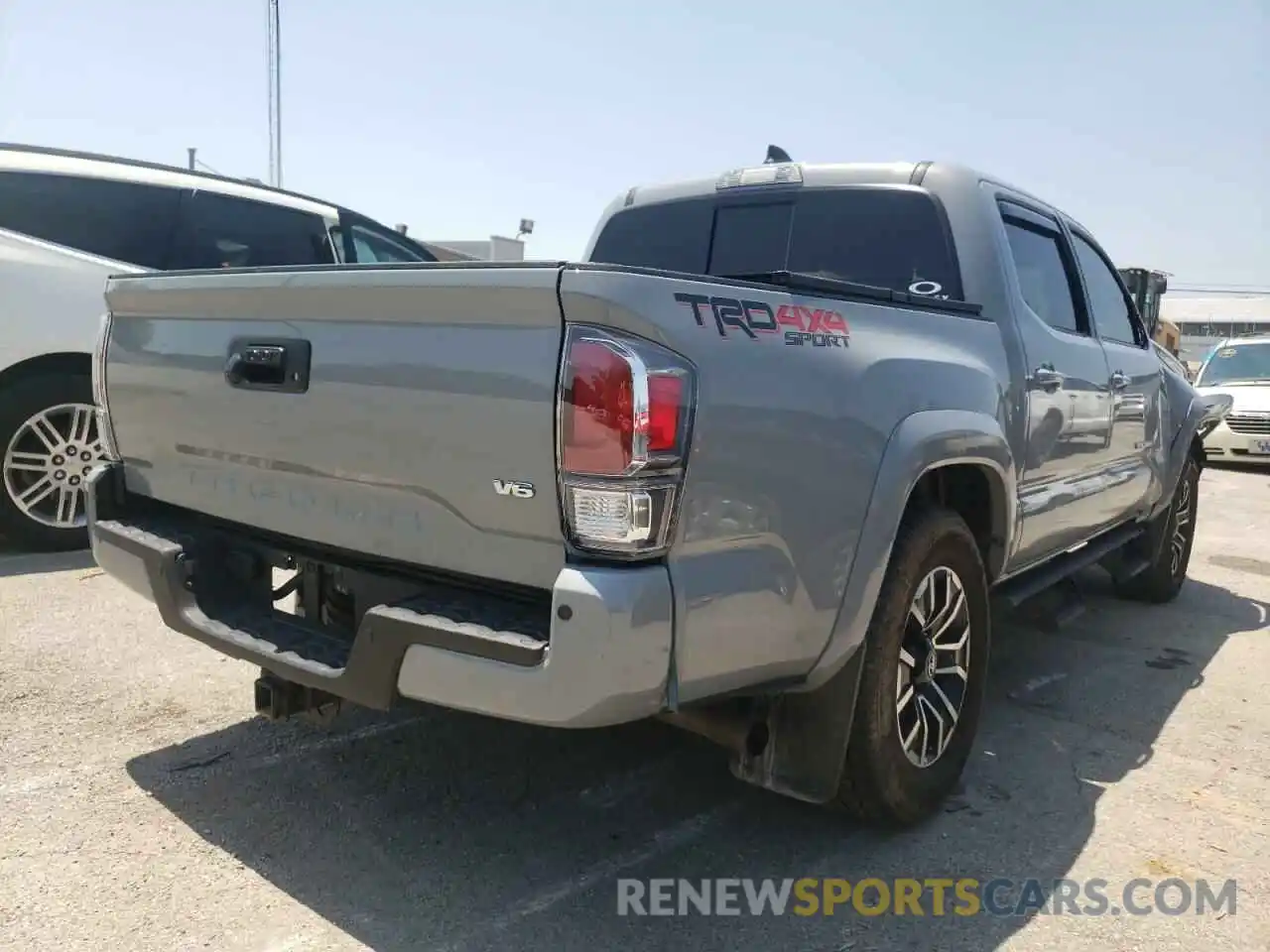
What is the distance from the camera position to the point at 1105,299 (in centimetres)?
493

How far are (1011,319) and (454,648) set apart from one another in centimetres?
240

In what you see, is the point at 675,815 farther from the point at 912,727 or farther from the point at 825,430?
the point at 825,430

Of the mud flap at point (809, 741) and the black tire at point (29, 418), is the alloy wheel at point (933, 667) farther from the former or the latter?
the black tire at point (29, 418)

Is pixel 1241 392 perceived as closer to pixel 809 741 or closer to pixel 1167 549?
pixel 1167 549

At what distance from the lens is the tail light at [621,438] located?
1997mm

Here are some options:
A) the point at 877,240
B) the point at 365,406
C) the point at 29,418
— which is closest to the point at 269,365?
the point at 365,406

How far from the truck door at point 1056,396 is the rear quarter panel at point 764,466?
118 cm

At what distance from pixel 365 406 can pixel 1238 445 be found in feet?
45.0

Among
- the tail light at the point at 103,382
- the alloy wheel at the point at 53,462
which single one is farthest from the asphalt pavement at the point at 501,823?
the alloy wheel at the point at 53,462

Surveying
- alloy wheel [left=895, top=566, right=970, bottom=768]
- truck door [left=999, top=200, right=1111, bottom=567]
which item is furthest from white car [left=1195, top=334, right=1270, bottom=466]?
alloy wheel [left=895, top=566, right=970, bottom=768]

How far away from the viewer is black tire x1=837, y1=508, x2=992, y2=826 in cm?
270

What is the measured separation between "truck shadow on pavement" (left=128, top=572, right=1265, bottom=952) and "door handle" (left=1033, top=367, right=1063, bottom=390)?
1297 millimetres

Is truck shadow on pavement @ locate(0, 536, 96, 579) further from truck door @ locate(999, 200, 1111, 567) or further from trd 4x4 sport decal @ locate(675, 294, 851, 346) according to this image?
truck door @ locate(999, 200, 1111, 567)

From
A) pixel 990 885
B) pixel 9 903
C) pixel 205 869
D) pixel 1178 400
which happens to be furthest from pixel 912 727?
pixel 1178 400
